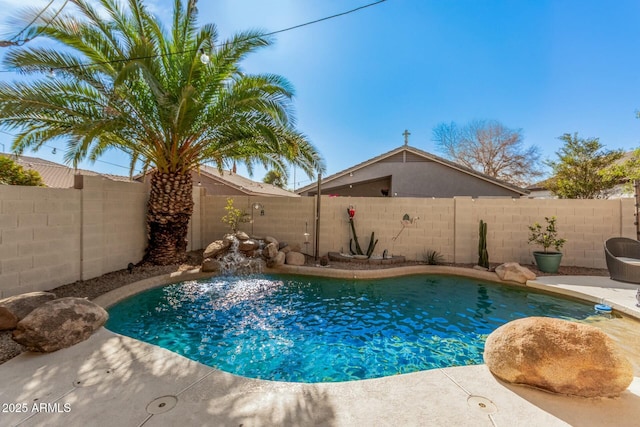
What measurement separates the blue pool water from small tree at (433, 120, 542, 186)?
2216cm

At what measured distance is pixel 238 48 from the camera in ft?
23.6

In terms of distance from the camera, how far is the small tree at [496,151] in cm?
2542

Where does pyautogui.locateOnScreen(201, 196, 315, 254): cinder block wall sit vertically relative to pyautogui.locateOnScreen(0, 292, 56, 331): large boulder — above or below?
above

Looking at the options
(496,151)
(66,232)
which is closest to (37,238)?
(66,232)

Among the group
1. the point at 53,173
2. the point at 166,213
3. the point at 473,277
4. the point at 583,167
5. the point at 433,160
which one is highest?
the point at 433,160

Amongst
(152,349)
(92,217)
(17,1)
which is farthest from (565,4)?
(92,217)

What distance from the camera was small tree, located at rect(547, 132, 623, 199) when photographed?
14.6 metres

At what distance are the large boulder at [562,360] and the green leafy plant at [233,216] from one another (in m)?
8.88

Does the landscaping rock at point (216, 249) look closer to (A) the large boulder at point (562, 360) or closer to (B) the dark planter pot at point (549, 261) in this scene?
(A) the large boulder at point (562, 360)

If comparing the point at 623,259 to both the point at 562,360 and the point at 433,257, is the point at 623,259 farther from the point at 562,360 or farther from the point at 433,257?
the point at 562,360

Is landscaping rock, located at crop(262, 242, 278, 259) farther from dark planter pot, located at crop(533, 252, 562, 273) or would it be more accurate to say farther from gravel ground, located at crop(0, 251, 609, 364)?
dark planter pot, located at crop(533, 252, 562, 273)

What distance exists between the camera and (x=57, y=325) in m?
3.62

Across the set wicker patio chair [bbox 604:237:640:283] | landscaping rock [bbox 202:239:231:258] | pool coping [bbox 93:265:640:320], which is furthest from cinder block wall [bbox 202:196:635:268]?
landscaping rock [bbox 202:239:231:258]

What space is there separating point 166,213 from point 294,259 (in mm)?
3931
